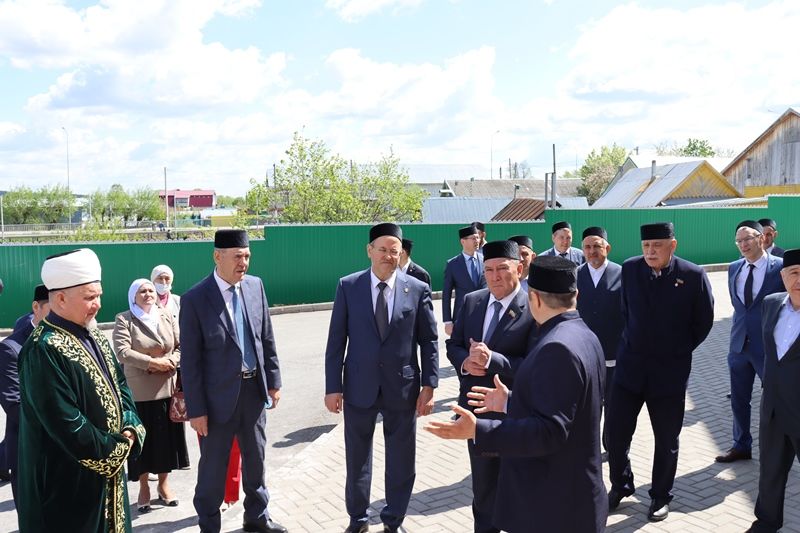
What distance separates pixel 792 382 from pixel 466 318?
2.23 meters

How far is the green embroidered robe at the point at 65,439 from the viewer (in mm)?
3395

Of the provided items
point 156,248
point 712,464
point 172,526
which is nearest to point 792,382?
point 712,464

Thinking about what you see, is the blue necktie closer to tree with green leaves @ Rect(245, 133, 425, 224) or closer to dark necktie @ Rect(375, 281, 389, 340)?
dark necktie @ Rect(375, 281, 389, 340)

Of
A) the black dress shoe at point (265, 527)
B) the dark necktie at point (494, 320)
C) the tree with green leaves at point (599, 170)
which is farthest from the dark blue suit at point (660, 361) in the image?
the tree with green leaves at point (599, 170)

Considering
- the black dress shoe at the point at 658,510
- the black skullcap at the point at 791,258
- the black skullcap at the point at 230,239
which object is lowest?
the black dress shoe at the point at 658,510

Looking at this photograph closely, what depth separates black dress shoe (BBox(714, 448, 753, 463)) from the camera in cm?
647

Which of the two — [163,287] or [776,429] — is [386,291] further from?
[776,429]

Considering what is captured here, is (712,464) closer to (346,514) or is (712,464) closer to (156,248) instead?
(346,514)

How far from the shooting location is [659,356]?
5340 millimetres

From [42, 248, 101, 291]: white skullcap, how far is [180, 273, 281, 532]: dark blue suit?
52.6 inches

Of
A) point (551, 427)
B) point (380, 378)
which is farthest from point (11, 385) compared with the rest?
point (551, 427)

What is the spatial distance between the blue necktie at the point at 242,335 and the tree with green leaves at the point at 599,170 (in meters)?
66.1

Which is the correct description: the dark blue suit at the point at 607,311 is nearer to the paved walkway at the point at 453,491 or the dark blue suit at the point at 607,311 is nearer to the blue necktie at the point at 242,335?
the paved walkway at the point at 453,491

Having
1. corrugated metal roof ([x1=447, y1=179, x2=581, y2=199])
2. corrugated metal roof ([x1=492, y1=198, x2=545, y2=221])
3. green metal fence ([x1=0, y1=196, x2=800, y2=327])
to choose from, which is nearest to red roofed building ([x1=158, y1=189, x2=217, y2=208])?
corrugated metal roof ([x1=447, y1=179, x2=581, y2=199])
